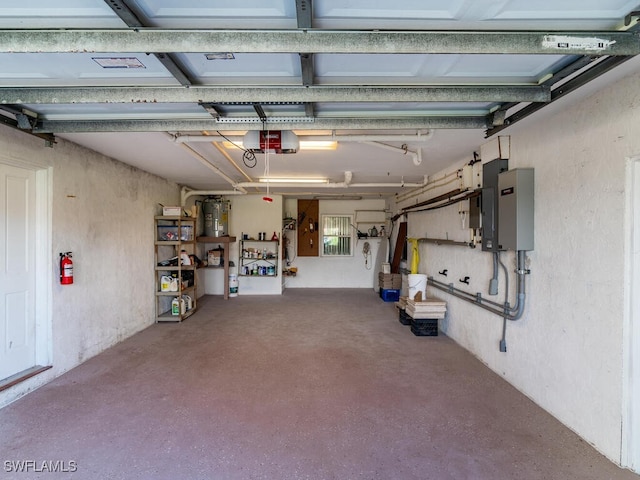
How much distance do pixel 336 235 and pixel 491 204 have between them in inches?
214

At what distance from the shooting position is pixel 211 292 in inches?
278

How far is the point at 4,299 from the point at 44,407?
93 cm

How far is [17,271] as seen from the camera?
2631mm

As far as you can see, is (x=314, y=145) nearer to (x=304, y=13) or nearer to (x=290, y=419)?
(x=304, y=13)

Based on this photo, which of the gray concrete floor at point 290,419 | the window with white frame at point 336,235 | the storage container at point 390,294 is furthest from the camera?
the window with white frame at point 336,235

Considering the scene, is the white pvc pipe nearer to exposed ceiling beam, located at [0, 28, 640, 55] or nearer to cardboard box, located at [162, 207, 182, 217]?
exposed ceiling beam, located at [0, 28, 640, 55]

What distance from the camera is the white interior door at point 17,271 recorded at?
252 cm

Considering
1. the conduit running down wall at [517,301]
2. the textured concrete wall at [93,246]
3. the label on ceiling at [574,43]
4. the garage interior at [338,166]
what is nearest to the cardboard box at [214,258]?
the textured concrete wall at [93,246]

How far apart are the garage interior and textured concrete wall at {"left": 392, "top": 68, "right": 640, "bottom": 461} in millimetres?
15

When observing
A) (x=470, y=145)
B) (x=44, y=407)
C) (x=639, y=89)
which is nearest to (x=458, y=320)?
(x=470, y=145)

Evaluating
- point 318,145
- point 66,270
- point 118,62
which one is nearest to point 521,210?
point 318,145

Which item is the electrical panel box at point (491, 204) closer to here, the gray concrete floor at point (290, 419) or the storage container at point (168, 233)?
the gray concrete floor at point (290, 419)

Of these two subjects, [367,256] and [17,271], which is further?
[367,256]

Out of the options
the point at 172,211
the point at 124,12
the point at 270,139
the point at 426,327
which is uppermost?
the point at 124,12
